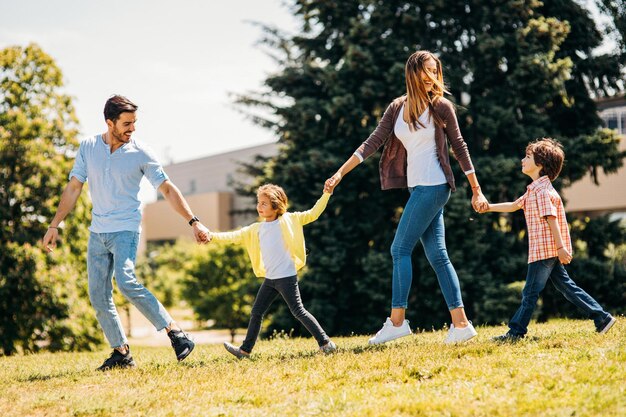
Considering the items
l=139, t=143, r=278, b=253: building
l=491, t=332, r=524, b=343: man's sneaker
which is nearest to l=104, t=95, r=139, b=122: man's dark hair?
l=491, t=332, r=524, b=343: man's sneaker

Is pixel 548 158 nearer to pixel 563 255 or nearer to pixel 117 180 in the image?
pixel 563 255

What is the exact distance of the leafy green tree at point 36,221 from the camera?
1399 cm

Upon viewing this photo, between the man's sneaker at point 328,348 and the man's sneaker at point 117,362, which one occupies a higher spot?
the man's sneaker at point 328,348

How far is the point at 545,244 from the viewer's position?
5.51 m

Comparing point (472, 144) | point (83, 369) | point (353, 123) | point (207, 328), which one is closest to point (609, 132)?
point (472, 144)

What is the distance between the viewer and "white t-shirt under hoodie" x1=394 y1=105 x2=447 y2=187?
5.53 metres

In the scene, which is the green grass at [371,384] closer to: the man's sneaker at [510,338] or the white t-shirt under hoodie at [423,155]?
the man's sneaker at [510,338]

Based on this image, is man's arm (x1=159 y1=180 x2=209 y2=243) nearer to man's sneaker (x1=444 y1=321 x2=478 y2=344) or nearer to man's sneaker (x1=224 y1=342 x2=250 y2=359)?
man's sneaker (x1=224 y1=342 x2=250 y2=359)

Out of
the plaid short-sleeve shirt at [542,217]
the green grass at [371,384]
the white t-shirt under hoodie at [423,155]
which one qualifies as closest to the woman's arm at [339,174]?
the white t-shirt under hoodie at [423,155]

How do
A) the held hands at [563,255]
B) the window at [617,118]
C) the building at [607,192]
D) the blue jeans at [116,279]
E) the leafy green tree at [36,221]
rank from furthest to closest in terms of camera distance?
the window at [617,118]
the building at [607,192]
the leafy green tree at [36,221]
the blue jeans at [116,279]
the held hands at [563,255]

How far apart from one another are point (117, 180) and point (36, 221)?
10.1m

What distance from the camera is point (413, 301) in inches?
598

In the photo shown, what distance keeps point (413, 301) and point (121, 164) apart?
10653 mm

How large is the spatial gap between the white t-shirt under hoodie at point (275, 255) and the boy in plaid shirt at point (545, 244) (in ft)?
5.62
